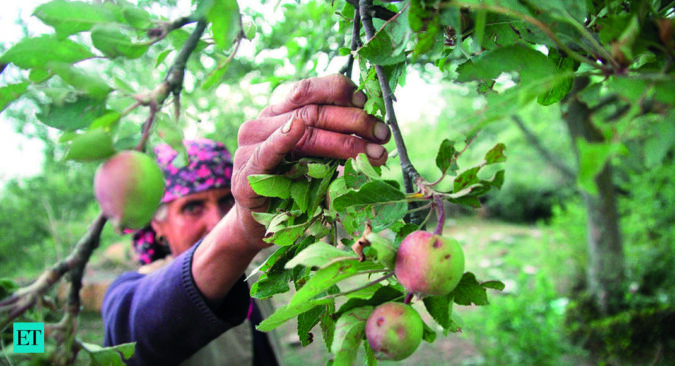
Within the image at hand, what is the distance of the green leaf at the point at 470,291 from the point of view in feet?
1.80

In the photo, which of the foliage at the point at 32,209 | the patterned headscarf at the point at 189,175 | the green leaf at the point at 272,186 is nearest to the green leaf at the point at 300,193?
the green leaf at the point at 272,186

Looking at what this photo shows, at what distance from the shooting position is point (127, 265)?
5.89 m

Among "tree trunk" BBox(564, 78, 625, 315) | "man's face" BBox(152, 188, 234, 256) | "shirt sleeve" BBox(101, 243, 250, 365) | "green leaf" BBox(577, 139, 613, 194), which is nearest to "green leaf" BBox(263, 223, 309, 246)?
"green leaf" BBox(577, 139, 613, 194)

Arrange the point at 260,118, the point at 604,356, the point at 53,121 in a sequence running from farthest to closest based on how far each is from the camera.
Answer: the point at 604,356, the point at 260,118, the point at 53,121

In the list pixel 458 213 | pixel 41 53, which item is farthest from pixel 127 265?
pixel 458 213

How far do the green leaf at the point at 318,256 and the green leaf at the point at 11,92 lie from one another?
13.5 inches

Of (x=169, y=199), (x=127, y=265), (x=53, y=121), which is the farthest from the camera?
(x=127, y=265)

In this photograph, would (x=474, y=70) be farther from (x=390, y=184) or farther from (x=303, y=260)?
(x=303, y=260)

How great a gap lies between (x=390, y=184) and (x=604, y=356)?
158 inches

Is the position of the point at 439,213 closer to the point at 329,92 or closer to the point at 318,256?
the point at 318,256

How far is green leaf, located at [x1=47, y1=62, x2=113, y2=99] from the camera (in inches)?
15.7

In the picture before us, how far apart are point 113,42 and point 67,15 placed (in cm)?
5

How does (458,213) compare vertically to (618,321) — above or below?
below

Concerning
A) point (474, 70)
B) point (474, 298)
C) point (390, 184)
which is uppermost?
point (474, 70)
